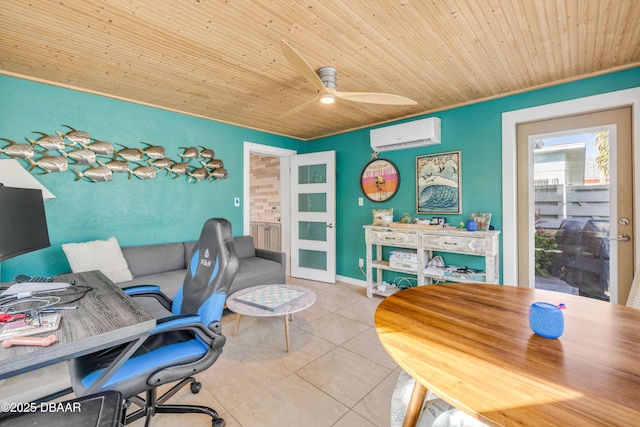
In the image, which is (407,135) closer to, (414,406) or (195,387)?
(414,406)

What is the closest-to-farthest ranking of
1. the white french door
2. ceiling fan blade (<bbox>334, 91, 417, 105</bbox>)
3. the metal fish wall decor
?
ceiling fan blade (<bbox>334, 91, 417, 105</bbox>), the metal fish wall decor, the white french door

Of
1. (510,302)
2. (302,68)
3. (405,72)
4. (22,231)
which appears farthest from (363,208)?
(22,231)

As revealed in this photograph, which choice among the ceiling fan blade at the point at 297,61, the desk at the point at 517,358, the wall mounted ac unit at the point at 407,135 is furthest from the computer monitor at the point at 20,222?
the wall mounted ac unit at the point at 407,135

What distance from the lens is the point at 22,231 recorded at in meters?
1.52

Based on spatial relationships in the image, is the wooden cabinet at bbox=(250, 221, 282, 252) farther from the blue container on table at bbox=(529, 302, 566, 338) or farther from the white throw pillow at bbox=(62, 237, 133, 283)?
the blue container on table at bbox=(529, 302, 566, 338)

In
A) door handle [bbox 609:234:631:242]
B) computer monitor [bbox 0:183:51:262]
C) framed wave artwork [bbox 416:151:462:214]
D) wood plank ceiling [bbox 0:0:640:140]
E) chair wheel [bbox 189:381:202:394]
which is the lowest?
chair wheel [bbox 189:381:202:394]

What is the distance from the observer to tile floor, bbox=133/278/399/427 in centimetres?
159

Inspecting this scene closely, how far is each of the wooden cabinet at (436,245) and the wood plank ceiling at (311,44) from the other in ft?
4.95

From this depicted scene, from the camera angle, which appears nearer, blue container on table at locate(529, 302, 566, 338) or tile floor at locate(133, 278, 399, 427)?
blue container on table at locate(529, 302, 566, 338)

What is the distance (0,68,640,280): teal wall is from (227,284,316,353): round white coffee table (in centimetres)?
155

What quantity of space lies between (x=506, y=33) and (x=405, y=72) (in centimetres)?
75

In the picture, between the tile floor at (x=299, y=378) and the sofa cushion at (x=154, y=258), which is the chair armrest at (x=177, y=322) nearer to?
the tile floor at (x=299, y=378)

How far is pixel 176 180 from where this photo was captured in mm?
3408

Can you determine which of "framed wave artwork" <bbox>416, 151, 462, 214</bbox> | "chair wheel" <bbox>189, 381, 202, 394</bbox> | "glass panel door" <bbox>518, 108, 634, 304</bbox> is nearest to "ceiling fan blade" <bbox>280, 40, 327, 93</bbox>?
"framed wave artwork" <bbox>416, 151, 462, 214</bbox>
